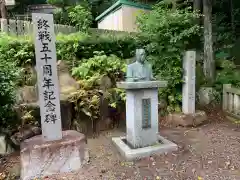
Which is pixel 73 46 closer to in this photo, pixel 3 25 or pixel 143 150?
pixel 3 25

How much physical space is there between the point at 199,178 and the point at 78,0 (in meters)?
12.8

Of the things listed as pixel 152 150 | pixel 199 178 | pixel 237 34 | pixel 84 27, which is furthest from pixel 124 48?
pixel 237 34

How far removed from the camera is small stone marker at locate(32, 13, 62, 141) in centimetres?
432

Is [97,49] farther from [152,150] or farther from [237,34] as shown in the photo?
[237,34]

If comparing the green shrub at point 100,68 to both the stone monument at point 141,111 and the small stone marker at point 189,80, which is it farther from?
the stone monument at point 141,111

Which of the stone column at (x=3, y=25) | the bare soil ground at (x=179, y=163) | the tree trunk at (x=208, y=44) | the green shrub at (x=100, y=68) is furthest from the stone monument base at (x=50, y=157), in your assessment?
the tree trunk at (x=208, y=44)

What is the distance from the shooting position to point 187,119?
21.2 feet

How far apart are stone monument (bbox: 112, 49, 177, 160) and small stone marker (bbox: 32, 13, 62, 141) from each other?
134 cm

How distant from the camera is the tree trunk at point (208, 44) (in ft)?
26.4

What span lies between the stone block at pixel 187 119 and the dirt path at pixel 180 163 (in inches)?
32.7

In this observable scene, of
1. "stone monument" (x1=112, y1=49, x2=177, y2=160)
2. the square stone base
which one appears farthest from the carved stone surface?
the square stone base

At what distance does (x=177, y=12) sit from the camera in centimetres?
704

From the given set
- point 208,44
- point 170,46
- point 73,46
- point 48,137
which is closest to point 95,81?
point 73,46

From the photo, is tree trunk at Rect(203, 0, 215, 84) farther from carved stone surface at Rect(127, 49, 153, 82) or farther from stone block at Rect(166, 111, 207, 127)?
carved stone surface at Rect(127, 49, 153, 82)
